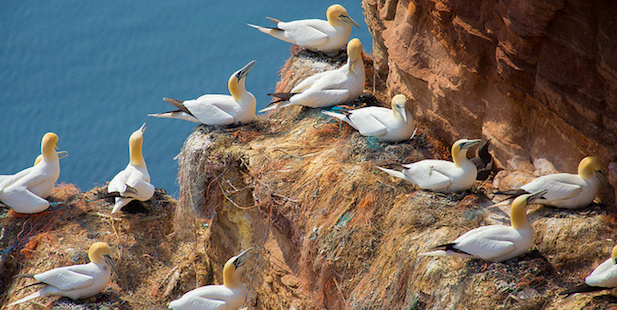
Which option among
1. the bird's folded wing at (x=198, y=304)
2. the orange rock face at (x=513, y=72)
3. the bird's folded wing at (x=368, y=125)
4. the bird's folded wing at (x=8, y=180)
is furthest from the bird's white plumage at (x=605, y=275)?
the bird's folded wing at (x=8, y=180)

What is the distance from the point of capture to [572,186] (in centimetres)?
512

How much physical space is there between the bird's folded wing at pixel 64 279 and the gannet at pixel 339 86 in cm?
308

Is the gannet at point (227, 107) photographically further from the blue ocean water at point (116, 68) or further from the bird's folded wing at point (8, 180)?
the blue ocean water at point (116, 68)

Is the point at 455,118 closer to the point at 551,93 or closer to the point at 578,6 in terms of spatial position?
the point at 551,93

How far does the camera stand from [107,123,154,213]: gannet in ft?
27.3

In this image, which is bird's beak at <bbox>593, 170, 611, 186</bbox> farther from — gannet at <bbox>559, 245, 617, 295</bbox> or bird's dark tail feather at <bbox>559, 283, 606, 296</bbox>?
bird's dark tail feather at <bbox>559, 283, 606, 296</bbox>

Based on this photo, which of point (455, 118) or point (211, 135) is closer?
point (455, 118)

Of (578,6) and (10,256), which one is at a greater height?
(578,6)

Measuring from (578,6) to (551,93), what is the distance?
0.73 metres

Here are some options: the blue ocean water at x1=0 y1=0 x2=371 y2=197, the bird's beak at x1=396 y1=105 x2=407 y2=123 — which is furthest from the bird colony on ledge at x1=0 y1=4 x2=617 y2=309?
the blue ocean water at x1=0 y1=0 x2=371 y2=197

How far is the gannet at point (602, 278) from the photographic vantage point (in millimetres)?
4457

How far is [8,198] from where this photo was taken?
8297 mm

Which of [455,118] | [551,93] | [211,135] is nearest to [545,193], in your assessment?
[551,93]

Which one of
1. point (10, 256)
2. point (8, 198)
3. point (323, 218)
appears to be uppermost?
point (323, 218)
